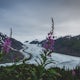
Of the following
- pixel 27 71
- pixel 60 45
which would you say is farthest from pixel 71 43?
pixel 27 71

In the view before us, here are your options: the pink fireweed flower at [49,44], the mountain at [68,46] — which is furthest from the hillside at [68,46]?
the pink fireweed flower at [49,44]

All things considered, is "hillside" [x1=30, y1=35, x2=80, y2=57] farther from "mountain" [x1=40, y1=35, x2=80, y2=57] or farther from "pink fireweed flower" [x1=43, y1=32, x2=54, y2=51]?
"pink fireweed flower" [x1=43, y1=32, x2=54, y2=51]

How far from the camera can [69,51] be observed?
115125 millimetres

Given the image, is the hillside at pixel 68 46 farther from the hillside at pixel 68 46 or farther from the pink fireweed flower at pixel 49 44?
the pink fireweed flower at pixel 49 44

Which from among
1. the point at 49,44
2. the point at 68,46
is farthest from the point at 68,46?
the point at 49,44

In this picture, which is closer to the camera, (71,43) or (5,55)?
(5,55)

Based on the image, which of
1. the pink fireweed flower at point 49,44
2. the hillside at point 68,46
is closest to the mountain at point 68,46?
the hillside at point 68,46

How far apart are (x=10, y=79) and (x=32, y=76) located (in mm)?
817

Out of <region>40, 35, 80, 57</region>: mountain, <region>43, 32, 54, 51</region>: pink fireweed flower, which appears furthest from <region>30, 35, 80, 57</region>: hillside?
<region>43, 32, 54, 51</region>: pink fireweed flower

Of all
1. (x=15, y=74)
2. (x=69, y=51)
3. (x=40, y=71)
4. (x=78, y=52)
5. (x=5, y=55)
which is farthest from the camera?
(x=69, y=51)

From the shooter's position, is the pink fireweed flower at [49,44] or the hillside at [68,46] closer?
the pink fireweed flower at [49,44]

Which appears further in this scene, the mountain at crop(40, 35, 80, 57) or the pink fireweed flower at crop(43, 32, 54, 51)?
the mountain at crop(40, 35, 80, 57)

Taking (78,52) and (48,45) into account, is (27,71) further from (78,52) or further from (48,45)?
(78,52)

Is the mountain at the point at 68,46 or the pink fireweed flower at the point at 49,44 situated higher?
the mountain at the point at 68,46
